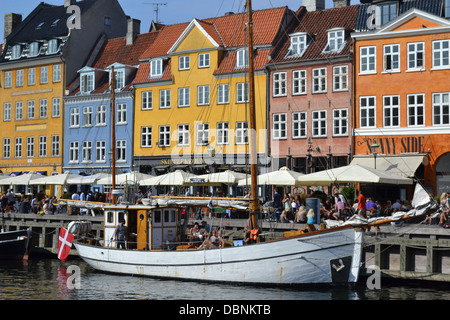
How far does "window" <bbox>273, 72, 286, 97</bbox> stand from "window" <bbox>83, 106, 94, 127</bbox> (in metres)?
15.1

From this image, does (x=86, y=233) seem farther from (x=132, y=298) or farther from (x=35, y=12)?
(x=35, y=12)

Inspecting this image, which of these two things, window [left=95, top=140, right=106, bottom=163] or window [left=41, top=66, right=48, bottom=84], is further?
window [left=41, top=66, right=48, bottom=84]

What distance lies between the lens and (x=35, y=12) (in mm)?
58969

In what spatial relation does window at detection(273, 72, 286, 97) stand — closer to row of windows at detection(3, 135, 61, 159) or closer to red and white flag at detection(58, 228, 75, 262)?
red and white flag at detection(58, 228, 75, 262)

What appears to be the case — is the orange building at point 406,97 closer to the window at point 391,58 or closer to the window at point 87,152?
the window at point 391,58

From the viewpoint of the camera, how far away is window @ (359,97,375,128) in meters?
38.9

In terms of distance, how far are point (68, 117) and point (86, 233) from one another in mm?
23496

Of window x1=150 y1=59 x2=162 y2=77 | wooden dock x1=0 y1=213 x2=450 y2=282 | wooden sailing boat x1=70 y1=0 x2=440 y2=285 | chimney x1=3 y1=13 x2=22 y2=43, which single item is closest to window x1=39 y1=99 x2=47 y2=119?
chimney x1=3 y1=13 x2=22 y2=43

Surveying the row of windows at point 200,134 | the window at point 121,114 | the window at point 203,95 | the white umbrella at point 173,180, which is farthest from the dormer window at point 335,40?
the window at point 121,114

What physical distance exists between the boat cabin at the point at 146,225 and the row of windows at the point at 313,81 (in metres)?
16.4

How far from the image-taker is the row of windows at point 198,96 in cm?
4403

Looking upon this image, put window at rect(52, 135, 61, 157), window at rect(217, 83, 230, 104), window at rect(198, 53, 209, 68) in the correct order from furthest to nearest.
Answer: window at rect(52, 135, 61, 157)
window at rect(198, 53, 209, 68)
window at rect(217, 83, 230, 104)
